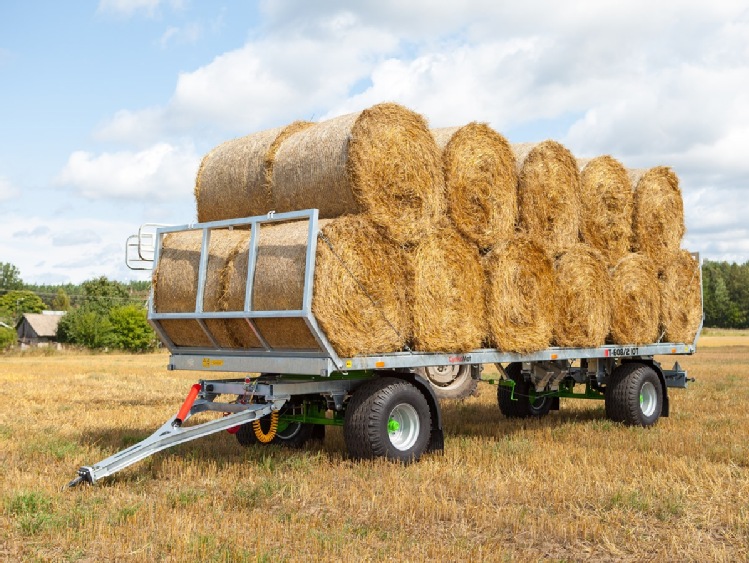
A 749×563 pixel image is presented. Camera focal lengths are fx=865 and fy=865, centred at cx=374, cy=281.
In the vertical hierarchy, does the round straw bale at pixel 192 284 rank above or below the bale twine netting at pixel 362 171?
below

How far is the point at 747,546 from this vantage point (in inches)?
239

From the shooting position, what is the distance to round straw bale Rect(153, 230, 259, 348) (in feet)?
31.0

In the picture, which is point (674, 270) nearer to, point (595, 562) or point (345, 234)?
point (345, 234)

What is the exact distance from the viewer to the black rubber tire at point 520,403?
13.6 m

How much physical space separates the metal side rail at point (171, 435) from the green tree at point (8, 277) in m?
132

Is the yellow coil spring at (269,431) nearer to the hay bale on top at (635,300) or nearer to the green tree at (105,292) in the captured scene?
the hay bale on top at (635,300)

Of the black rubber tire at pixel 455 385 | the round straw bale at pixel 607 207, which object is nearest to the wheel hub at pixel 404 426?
the round straw bale at pixel 607 207

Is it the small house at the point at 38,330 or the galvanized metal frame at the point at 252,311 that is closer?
the galvanized metal frame at the point at 252,311

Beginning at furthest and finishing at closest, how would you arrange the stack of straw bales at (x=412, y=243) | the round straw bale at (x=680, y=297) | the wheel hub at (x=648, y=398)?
the wheel hub at (x=648, y=398) < the round straw bale at (x=680, y=297) < the stack of straw bales at (x=412, y=243)

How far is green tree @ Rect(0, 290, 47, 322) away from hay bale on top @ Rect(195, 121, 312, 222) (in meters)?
115

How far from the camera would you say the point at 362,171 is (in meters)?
8.78

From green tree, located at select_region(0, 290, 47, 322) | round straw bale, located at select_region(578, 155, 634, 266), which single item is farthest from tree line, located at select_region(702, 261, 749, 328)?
A: round straw bale, located at select_region(578, 155, 634, 266)

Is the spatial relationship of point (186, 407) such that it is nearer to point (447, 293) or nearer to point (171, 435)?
point (171, 435)

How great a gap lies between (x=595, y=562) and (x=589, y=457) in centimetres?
354
